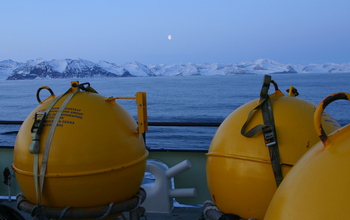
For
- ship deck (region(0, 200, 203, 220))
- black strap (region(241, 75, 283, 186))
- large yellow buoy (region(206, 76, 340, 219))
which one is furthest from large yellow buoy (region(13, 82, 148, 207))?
ship deck (region(0, 200, 203, 220))

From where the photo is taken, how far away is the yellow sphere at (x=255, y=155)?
A: 2.58 metres

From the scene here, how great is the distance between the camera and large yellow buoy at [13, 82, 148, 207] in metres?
2.91

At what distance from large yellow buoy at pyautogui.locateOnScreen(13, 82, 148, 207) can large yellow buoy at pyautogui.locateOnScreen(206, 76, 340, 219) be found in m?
0.80

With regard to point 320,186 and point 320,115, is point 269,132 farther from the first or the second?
point 320,186

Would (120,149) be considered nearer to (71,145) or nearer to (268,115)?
(71,145)

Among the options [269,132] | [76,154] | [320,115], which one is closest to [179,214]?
[76,154]

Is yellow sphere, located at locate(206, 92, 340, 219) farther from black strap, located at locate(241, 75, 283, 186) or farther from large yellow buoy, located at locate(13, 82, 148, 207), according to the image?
large yellow buoy, located at locate(13, 82, 148, 207)

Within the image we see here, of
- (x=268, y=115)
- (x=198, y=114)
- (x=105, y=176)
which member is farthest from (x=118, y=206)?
(x=198, y=114)

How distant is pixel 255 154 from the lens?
8.58 ft

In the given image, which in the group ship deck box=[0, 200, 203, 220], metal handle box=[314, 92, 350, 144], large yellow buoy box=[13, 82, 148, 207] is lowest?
ship deck box=[0, 200, 203, 220]

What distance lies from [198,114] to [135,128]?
1724 inches

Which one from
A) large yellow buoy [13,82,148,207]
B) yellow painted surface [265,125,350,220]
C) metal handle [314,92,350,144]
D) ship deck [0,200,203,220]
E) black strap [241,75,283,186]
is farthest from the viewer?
ship deck [0,200,203,220]

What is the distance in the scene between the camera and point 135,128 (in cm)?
335

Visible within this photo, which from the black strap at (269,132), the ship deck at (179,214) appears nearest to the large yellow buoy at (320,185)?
the black strap at (269,132)
